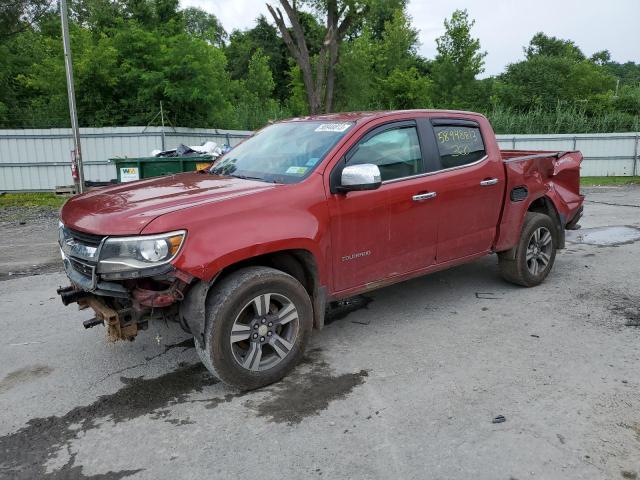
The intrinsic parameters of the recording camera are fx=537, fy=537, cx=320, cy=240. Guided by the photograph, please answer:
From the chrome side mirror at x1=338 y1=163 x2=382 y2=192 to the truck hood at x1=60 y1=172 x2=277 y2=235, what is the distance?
21.2 inches

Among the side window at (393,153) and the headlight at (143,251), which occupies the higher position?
the side window at (393,153)

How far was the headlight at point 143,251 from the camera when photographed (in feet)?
10.6

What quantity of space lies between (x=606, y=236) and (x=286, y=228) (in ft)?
22.5

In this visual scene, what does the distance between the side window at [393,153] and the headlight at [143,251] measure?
156 cm

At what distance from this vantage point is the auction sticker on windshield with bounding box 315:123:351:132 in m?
4.32

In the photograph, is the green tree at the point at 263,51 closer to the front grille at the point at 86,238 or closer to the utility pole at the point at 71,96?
the utility pole at the point at 71,96

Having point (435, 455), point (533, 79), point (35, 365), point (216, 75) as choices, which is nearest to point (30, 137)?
point (216, 75)

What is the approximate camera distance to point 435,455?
289 centimetres

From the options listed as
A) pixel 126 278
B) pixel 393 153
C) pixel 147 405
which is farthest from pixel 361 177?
pixel 147 405

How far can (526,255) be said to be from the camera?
566 cm

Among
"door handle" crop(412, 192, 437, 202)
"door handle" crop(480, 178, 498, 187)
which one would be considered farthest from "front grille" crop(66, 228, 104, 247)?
"door handle" crop(480, 178, 498, 187)

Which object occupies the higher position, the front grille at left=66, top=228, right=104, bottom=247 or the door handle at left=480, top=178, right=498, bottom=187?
the door handle at left=480, top=178, right=498, bottom=187

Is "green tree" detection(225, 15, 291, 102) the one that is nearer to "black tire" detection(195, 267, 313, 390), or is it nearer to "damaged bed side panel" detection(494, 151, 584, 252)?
"damaged bed side panel" detection(494, 151, 584, 252)

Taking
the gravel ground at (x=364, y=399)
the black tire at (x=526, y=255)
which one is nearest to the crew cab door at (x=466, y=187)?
the black tire at (x=526, y=255)
